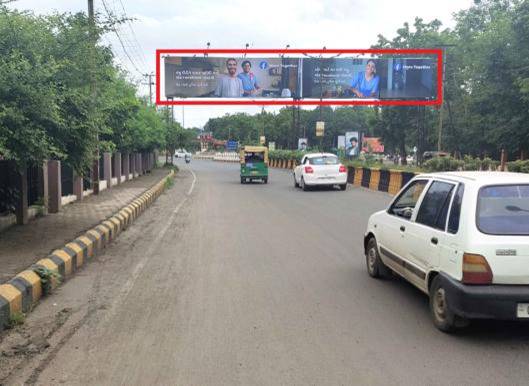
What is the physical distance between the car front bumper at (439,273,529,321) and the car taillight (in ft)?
0.17

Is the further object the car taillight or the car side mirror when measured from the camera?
the car side mirror

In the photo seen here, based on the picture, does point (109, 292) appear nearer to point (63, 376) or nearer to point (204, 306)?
point (204, 306)

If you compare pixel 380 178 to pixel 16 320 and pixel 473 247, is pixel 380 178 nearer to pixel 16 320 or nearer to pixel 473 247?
pixel 473 247

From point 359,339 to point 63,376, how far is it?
2419 mm

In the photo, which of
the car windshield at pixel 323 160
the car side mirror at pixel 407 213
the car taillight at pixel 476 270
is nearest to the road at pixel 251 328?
the car taillight at pixel 476 270

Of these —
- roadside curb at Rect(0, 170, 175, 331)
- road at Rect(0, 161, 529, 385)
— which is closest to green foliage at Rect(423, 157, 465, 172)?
road at Rect(0, 161, 529, 385)

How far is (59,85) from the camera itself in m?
9.13

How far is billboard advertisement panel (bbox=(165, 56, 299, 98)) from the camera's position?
122 ft

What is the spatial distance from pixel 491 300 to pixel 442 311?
22.6 inches

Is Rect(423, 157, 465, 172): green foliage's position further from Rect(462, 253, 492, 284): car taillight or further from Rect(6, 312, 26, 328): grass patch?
Rect(6, 312, 26, 328): grass patch

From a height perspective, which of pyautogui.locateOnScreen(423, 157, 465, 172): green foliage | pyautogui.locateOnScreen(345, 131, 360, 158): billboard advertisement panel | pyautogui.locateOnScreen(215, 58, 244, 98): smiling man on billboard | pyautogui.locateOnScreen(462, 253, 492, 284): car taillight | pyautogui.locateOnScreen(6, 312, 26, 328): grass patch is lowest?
pyautogui.locateOnScreen(6, 312, 26, 328): grass patch

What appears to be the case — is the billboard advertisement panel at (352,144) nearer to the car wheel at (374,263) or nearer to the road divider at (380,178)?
the road divider at (380,178)

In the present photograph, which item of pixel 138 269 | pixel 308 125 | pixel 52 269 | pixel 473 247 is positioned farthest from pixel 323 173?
pixel 308 125

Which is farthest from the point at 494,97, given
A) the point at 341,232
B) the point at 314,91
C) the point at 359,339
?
the point at 359,339
